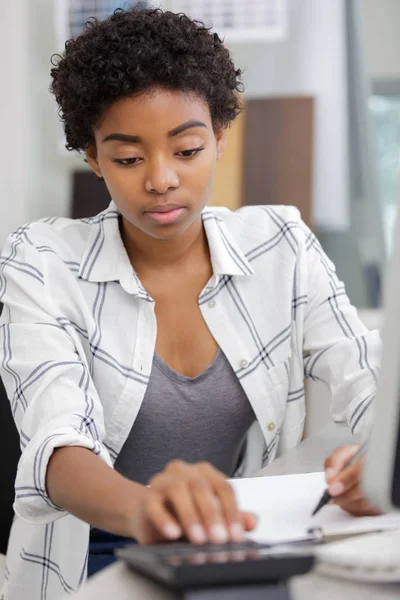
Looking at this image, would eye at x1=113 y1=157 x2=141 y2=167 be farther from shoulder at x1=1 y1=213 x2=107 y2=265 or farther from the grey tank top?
the grey tank top

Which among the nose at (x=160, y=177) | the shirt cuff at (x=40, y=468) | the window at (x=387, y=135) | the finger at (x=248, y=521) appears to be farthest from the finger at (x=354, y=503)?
the window at (x=387, y=135)

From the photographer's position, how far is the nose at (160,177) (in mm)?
1201

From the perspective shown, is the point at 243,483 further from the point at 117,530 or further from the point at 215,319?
the point at 215,319

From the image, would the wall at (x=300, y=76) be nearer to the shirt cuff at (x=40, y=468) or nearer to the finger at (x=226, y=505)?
the shirt cuff at (x=40, y=468)

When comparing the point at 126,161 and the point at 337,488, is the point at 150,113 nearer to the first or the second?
the point at 126,161

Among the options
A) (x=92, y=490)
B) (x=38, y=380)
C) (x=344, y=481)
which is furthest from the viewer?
(x=38, y=380)

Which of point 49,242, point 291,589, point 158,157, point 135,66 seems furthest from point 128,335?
point 291,589

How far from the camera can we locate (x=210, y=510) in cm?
68

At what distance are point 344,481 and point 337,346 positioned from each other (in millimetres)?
613

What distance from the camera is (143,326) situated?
53.6 inches

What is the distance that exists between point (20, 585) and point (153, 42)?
0.83 m

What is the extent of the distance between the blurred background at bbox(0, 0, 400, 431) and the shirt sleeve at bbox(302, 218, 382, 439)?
1.76 m

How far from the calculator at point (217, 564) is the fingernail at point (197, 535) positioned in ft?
0.05

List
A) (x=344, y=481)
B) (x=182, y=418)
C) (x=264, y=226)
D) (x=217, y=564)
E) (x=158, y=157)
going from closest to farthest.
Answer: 1. (x=217, y=564)
2. (x=344, y=481)
3. (x=158, y=157)
4. (x=182, y=418)
5. (x=264, y=226)
